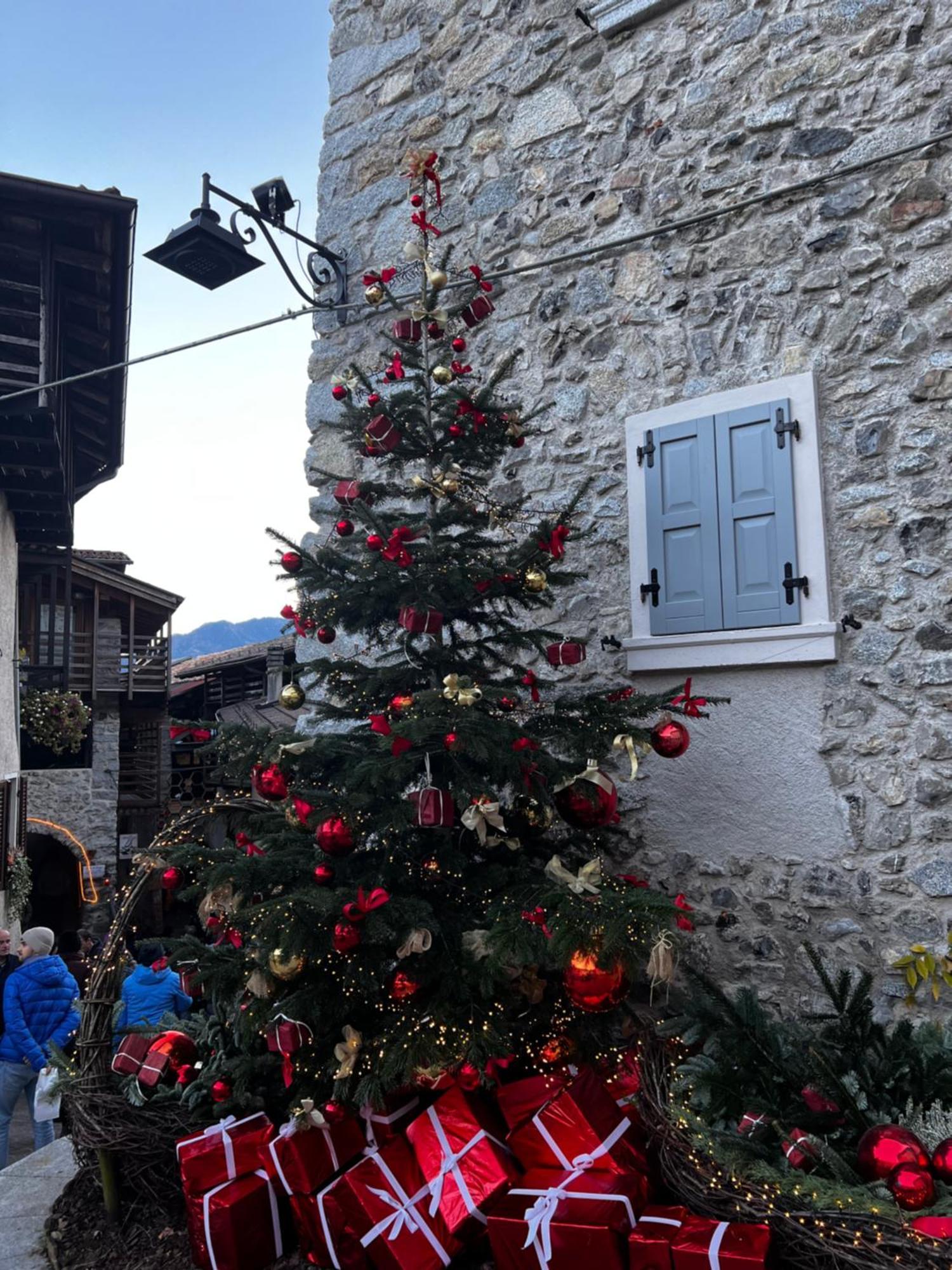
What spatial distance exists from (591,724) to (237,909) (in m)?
1.37

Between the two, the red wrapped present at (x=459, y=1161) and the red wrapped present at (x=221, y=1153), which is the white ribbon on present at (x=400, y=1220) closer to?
the red wrapped present at (x=459, y=1161)

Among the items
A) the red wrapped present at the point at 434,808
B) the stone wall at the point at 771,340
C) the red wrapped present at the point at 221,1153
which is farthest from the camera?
the stone wall at the point at 771,340

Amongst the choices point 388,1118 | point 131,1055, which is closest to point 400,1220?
point 388,1118

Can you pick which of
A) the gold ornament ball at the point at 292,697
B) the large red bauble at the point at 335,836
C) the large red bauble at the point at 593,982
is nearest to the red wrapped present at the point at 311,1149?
the large red bauble at the point at 335,836

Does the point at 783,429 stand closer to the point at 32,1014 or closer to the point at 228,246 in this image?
the point at 228,246

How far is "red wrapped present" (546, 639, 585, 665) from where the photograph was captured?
11.7ft

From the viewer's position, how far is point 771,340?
4.06 metres

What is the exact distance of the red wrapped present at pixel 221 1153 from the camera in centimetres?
326

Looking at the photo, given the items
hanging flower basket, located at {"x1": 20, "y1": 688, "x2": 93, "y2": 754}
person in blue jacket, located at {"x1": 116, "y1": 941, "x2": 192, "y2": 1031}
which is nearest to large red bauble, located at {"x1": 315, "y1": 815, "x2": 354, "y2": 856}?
person in blue jacket, located at {"x1": 116, "y1": 941, "x2": 192, "y2": 1031}

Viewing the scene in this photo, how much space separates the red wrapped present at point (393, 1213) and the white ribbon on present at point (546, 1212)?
0.32m

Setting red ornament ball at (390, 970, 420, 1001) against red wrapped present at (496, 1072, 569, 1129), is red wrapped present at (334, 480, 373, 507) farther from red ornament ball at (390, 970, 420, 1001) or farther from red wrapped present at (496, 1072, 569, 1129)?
red wrapped present at (496, 1072, 569, 1129)

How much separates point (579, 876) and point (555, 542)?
1205 millimetres

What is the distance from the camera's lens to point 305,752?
11.4ft

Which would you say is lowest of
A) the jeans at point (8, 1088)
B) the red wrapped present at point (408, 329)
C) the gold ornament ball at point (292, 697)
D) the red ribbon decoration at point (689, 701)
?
the jeans at point (8, 1088)
